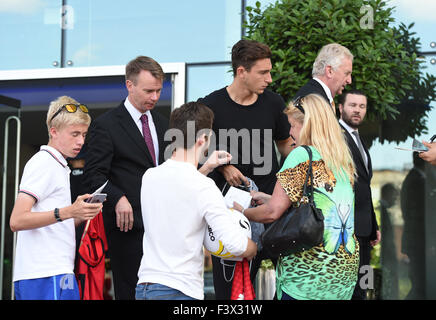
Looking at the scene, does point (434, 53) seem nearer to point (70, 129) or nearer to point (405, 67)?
point (405, 67)

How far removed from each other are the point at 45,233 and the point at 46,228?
3 cm

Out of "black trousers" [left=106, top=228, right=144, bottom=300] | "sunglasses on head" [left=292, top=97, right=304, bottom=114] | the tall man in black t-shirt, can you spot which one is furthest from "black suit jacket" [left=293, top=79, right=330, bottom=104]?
"black trousers" [left=106, top=228, right=144, bottom=300]

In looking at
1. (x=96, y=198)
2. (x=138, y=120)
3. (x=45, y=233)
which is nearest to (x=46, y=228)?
(x=45, y=233)

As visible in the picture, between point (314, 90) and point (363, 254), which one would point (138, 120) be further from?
point (363, 254)

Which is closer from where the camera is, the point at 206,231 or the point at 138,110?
the point at 206,231

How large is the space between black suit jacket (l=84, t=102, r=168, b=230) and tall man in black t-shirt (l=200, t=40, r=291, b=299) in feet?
1.49

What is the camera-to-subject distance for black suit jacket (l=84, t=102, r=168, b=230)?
3.69 meters

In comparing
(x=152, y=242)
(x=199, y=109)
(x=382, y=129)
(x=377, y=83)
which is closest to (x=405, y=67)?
(x=377, y=83)

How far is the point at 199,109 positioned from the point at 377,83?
3.10 m

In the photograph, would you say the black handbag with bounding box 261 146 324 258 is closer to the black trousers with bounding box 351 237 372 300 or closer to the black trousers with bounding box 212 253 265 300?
the black trousers with bounding box 212 253 265 300

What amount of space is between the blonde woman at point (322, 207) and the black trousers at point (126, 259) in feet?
3.28

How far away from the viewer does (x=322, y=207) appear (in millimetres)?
2848

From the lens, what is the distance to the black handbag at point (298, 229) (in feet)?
9.04

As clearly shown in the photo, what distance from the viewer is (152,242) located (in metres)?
2.71
